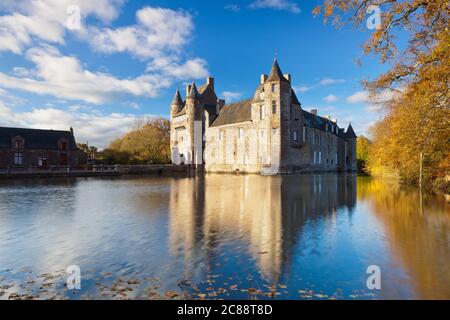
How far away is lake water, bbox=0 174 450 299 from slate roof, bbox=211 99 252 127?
3651 centimetres

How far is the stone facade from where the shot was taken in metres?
41.5

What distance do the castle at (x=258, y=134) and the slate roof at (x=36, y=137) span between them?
18801mm

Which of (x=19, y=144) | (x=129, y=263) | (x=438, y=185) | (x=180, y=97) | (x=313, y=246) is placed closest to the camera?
(x=129, y=263)

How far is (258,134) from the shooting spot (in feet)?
145

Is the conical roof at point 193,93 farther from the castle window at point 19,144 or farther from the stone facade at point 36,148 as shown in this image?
the castle window at point 19,144

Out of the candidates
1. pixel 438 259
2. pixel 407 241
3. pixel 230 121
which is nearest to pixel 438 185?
pixel 407 241

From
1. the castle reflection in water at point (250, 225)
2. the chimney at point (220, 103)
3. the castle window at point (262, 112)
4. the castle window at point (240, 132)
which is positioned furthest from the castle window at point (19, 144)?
the castle reflection in water at point (250, 225)

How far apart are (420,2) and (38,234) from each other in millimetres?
12122

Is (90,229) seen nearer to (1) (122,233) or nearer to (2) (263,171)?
(1) (122,233)

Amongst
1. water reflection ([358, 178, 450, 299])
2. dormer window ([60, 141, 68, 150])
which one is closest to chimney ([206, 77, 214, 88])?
dormer window ([60, 141, 68, 150])

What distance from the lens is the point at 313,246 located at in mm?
7051

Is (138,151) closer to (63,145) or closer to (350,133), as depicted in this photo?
(63,145)

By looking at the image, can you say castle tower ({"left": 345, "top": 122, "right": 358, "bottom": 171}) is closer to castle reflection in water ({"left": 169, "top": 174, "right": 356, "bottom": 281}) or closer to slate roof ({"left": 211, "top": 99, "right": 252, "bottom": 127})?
slate roof ({"left": 211, "top": 99, "right": 252, "bottom": 127})

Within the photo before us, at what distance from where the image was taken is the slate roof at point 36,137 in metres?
41.7
